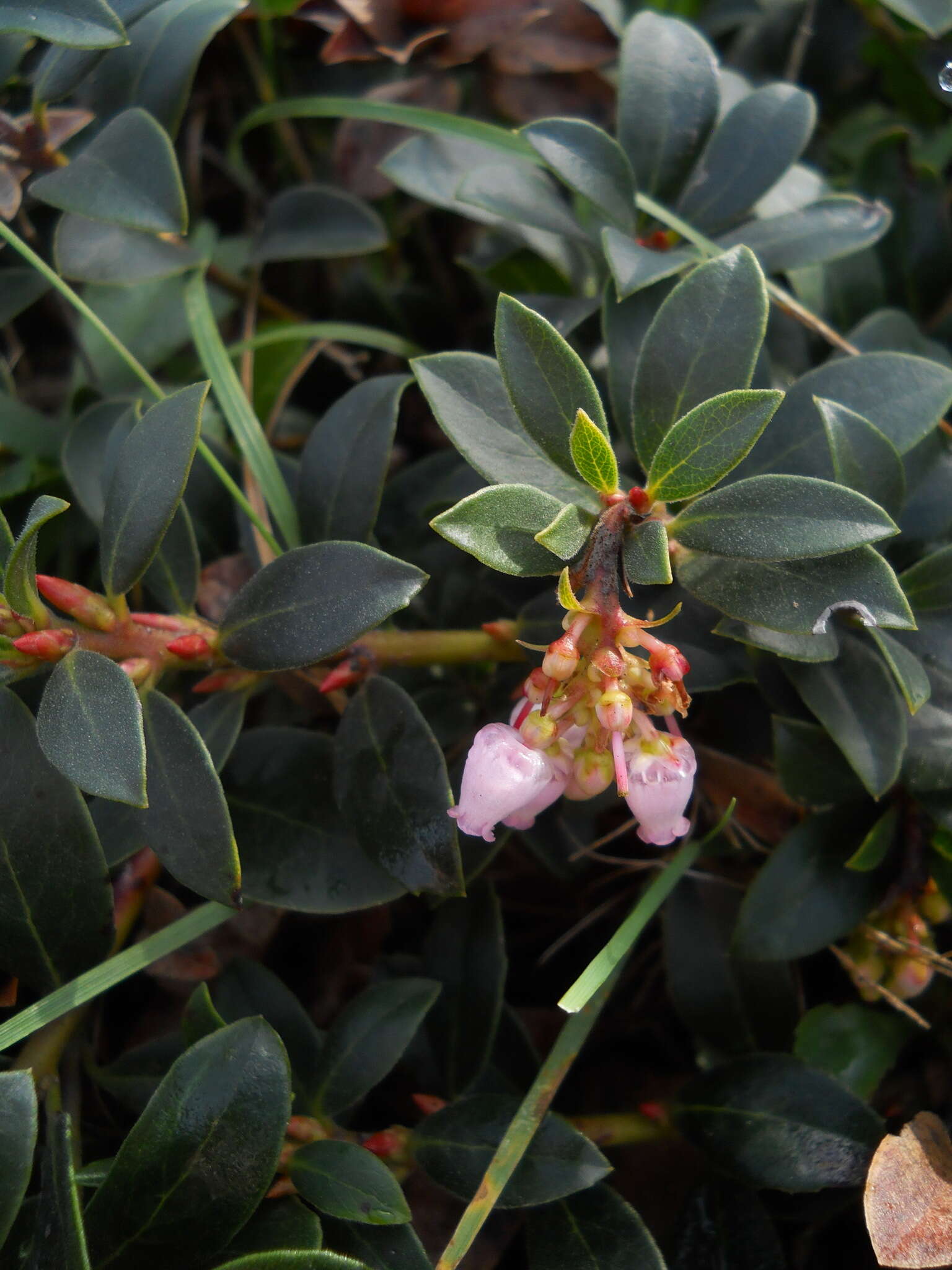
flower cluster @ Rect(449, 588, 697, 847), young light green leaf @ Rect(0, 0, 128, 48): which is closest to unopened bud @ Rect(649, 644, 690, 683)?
flower cluster @ Rect(449, 588, 697, 847)

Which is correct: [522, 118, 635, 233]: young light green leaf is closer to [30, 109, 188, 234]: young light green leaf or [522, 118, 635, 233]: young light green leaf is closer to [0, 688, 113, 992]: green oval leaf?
[30, 109, 188, 234]: young light green leaf

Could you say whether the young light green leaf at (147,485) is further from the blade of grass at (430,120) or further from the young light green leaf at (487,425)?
the blade of grass at (430,120)

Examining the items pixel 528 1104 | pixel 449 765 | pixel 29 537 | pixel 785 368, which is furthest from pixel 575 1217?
pixel 785 368

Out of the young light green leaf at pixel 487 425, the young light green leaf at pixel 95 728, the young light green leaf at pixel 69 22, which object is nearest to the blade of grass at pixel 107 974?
the young light green leaf at pixel 95 728

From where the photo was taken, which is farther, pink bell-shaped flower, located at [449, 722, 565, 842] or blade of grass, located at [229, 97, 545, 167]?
blade of grass, located at [229, 97, 545, 167]

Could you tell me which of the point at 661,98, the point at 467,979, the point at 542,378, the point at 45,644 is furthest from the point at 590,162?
the point at 467,979

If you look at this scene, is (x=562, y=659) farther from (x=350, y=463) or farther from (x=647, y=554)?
(x=350, y=463)

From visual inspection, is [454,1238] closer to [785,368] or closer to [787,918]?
[787,918]
